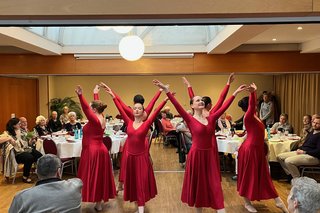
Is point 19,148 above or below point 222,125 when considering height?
below

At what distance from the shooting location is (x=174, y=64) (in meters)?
7.71

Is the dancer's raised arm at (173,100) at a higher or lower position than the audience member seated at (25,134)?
higher

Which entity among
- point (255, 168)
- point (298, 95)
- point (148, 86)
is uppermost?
point (148, 86)

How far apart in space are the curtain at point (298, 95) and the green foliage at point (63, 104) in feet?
22.5

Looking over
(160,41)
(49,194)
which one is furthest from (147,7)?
(160,41)

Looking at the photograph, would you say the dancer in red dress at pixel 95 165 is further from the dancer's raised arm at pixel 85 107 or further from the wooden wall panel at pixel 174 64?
the wooden wall panel at pixel 174 64

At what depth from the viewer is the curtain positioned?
28.9 ft

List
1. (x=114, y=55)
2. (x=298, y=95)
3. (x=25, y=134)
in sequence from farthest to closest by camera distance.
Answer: (x=298, y=95) → (x=114, y=55) → (x=25, y=134)

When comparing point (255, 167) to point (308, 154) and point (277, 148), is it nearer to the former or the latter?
point (308, 154)

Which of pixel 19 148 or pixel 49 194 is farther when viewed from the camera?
pixel 19 148

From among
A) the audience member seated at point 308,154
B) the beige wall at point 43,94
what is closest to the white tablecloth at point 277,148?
the audience member seated at point 308,154

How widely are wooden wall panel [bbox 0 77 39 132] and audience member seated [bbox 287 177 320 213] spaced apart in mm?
8862

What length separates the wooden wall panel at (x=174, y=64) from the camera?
7.54m

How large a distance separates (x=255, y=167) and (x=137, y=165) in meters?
1.52
